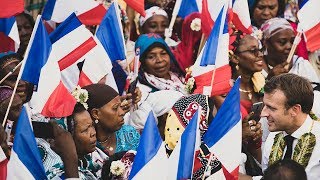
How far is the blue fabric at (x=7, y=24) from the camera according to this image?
918 cm

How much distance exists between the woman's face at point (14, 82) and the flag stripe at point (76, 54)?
0.41m

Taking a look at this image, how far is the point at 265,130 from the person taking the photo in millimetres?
9289

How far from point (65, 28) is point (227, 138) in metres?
1.85

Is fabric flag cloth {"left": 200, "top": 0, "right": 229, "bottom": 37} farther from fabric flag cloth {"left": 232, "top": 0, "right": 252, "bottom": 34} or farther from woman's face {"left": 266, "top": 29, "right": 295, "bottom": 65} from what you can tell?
woman's face {"left": 266, "top": 29, "right": 295, "bottom": 65}

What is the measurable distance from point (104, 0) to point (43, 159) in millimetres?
3441

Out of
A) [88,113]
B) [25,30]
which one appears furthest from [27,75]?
[25,30]

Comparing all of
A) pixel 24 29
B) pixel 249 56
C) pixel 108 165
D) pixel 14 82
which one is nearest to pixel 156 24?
pixel 249 56

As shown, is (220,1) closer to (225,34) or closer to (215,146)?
(225,34)

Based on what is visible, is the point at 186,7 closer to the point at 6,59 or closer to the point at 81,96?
the point at 6,59

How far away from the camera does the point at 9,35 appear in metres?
9.13

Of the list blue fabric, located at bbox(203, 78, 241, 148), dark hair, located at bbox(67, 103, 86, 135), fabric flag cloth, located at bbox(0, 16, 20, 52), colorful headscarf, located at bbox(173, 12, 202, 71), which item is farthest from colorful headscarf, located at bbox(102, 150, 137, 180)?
colorful headscarf, located at bbox(173, 12, 202, 71)

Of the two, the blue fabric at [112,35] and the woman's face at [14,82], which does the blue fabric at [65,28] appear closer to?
the woman's face at [14,82]

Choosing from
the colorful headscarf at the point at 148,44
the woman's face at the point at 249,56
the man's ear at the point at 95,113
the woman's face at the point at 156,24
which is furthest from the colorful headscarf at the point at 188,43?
the man's ear at the point at 95,113

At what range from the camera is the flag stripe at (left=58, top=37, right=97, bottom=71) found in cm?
888
